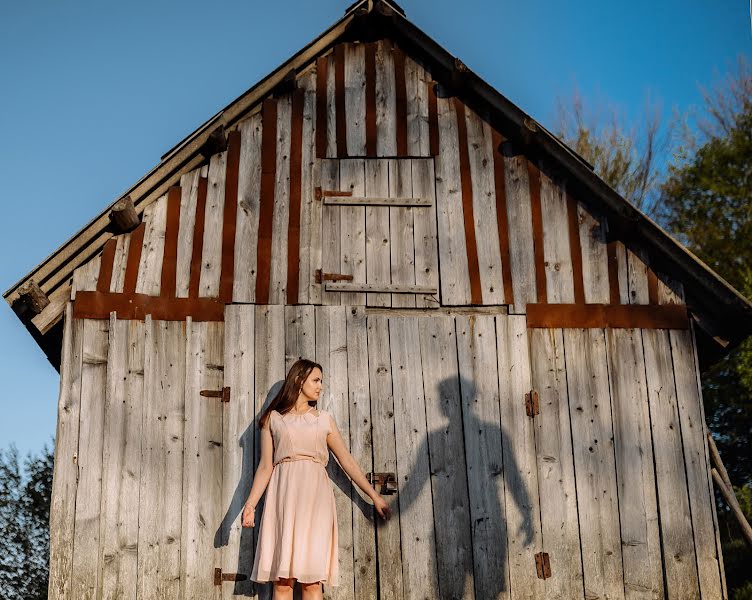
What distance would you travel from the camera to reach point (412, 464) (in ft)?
27.1

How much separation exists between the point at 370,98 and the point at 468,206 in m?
1.54

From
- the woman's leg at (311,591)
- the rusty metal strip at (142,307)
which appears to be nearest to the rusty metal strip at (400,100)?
the rusty metal strip at (142,307)

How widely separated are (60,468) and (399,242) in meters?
3.60

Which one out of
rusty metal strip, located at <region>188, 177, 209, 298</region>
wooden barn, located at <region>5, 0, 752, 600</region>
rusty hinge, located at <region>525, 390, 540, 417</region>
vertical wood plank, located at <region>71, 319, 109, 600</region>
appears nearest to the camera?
vertical wood plank, located at <region>71, 319, 109, 600</region>

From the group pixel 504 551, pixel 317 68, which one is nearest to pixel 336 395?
pixel 504 551

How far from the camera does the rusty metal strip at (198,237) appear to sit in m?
8.56

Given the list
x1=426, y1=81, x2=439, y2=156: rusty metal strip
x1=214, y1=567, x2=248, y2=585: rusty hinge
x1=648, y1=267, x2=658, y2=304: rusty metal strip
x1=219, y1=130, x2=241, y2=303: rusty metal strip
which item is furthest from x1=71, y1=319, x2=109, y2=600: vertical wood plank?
x1=648, y1=267, x2=658, y2=304: rusty metal strip

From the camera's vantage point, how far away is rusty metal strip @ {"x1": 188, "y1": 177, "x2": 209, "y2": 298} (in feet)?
28.1

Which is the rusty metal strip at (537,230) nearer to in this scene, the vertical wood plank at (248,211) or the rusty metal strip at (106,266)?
the vertical wood plank at (248,211)

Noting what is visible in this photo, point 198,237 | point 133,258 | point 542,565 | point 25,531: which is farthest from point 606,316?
point 25,531

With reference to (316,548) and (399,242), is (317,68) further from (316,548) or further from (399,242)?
(316,548)

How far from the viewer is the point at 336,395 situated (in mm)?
8406

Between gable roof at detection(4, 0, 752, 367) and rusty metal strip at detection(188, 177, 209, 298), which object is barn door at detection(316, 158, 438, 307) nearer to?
gable roof at detection(4, 0, 752, 367)

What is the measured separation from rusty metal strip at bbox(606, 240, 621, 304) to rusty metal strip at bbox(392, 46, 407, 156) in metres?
2.17
